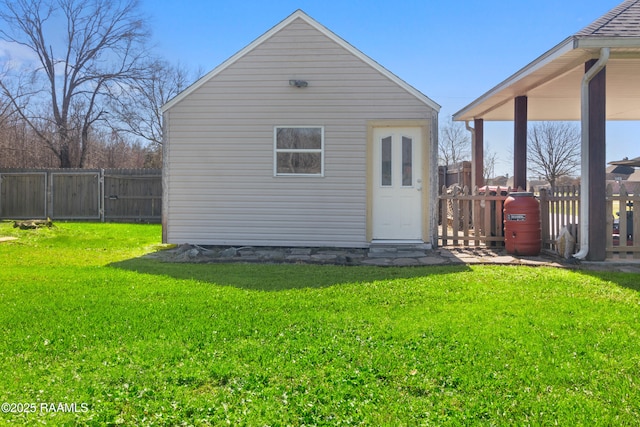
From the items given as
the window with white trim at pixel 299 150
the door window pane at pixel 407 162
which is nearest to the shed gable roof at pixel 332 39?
the door window pane at pixel 407 162

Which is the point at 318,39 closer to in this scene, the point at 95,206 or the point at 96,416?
the point at 96,416

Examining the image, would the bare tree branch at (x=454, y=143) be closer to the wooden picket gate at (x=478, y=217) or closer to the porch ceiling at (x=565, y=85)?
the porch ceiling at (x=565, y=85)

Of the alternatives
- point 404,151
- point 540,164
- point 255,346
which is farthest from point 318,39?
point 540,164

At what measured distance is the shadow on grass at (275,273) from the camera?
650 cm

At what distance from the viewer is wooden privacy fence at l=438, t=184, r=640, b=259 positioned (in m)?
8.11

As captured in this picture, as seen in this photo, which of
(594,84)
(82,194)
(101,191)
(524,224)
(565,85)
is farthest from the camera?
(82,194)

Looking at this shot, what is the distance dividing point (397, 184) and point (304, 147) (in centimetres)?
192

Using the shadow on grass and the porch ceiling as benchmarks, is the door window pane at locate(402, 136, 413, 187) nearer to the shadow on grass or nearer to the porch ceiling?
the porch ceiling

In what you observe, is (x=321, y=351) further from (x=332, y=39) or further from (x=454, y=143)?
(x=454, y=143)

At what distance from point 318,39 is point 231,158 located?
282 centimetres

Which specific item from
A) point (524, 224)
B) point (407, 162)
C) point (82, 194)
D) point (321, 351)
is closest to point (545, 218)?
point (524, 224)

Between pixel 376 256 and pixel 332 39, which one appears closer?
pixel 376 256

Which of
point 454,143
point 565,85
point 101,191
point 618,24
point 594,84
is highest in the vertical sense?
point 454,143

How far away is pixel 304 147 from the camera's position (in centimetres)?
1001
